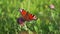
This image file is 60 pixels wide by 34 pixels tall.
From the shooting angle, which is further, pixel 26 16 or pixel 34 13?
pixel 34 13

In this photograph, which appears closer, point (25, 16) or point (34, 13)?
point (25, 16)

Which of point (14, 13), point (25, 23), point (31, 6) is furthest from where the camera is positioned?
point (31, 6)

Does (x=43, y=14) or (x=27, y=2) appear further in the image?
(x=27, y=2)

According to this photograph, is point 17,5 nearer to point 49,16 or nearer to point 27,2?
point 27,2

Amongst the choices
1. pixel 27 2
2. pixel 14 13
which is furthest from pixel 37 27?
pixel 27 2

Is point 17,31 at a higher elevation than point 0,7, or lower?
lower

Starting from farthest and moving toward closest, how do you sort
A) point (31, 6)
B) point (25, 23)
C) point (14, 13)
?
point (31, 6) < point (14, 13) < point (25, 23)

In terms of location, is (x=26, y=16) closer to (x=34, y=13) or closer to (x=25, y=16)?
(x=25, y=16)

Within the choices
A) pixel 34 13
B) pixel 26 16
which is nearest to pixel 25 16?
pixel 26 16
